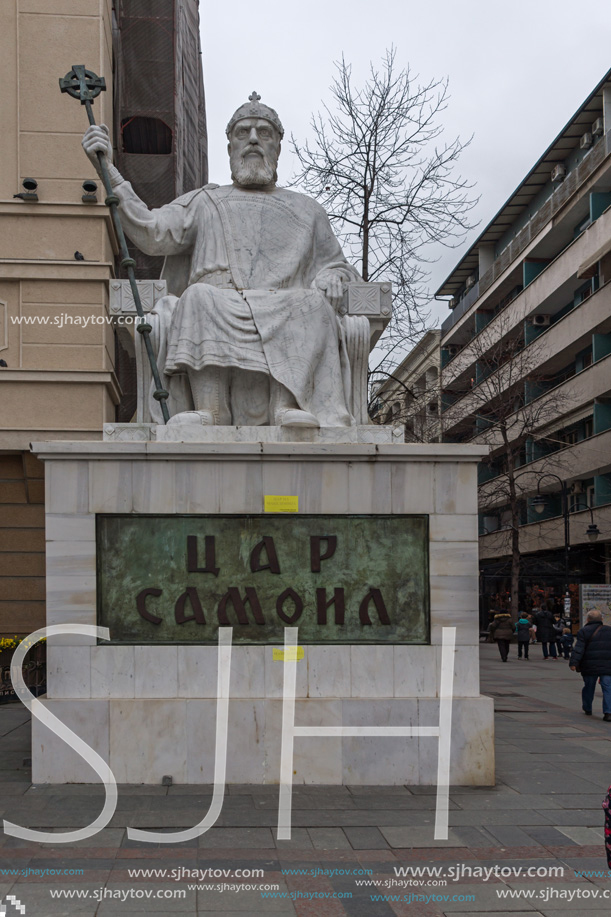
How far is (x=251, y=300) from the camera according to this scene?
8.41 meters

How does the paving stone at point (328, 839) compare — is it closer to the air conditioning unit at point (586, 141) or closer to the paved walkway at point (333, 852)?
the paved walkway at point (333, 852)

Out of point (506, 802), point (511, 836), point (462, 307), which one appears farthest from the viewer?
point (462, 307)

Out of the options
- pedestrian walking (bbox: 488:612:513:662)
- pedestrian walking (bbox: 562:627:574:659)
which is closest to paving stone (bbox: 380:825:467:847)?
pedestrian walking (bbox: 488:612:513:662)

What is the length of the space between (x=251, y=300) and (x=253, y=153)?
5.55 feet

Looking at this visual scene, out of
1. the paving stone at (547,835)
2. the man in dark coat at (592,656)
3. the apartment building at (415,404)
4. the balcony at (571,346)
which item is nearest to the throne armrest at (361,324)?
the paving stone at (547,835)

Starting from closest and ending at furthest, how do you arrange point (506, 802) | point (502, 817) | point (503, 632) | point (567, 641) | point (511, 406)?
point (502, 817)
point (506, 802)
point (503, 632)
point (567, 641)
point (511, 406)

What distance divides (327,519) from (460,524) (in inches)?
41.4

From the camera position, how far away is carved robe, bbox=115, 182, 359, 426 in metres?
8.20

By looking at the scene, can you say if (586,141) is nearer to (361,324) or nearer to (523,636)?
(523,636)

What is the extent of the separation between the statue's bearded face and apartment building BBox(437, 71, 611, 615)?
20.9 metres

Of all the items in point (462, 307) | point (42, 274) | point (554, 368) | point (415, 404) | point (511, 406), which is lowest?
point (415, 404)

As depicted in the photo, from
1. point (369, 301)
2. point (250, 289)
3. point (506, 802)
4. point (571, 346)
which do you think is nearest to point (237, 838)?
point (506, 802)

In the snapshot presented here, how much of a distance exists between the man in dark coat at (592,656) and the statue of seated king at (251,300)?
251 inches

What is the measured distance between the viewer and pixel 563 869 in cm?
554
